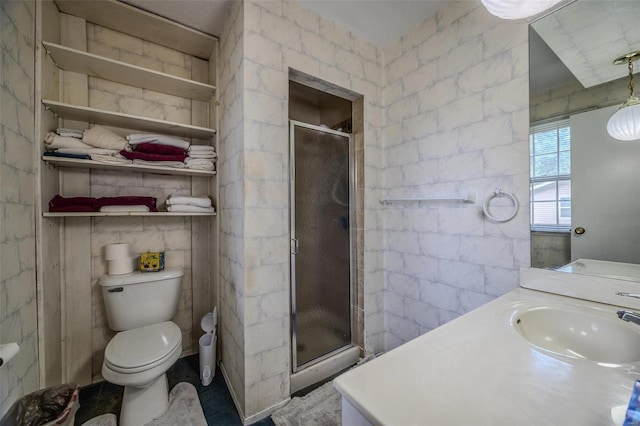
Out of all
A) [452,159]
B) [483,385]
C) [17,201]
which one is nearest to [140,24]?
[17,201]

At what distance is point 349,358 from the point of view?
1.97m

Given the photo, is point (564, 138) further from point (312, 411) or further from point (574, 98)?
point (312, 411)

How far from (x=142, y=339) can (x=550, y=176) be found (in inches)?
97.1

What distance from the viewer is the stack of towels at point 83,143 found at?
1.45 metres

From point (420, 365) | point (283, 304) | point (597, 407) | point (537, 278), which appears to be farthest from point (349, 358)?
point (597, 407)

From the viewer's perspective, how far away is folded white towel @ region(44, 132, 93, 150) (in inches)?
56.3

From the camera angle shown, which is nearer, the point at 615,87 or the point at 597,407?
the point at 597,407

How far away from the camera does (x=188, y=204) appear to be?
1855mm

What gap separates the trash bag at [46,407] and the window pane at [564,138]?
8.24ft

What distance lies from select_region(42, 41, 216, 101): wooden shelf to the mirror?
6.82 feet

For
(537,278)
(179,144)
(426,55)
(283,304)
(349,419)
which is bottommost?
(283,304)

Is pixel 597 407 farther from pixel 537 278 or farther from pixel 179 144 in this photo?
pixel 179 144

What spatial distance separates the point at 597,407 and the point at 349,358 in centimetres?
169

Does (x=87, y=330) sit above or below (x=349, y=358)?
above
